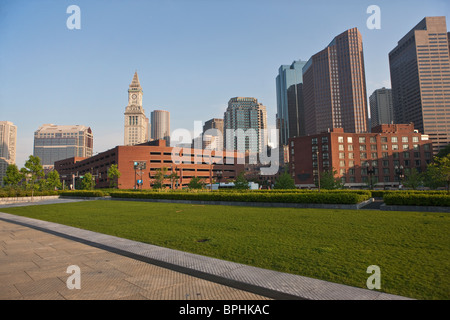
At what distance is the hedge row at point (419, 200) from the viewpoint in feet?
58.4

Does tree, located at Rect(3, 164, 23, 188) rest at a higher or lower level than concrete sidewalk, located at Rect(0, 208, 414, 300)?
higher

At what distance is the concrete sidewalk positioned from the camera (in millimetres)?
5004

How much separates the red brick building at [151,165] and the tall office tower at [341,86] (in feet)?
289

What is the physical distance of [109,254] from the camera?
27.0ft

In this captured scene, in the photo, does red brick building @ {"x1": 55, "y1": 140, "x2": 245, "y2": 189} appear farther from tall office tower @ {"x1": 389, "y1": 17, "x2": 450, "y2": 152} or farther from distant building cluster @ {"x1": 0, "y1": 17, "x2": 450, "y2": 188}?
tall office tower @ {"x1": 389, "y1": 17, "x2": 450, "y2": 152}

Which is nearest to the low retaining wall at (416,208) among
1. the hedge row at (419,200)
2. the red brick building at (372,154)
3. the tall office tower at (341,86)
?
the hedge row at (419,200)

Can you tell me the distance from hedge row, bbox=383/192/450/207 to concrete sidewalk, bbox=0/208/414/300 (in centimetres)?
1736

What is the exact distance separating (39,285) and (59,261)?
81.2 inches

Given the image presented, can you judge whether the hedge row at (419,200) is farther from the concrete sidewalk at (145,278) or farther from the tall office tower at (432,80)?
the tall office tower at (432,80)

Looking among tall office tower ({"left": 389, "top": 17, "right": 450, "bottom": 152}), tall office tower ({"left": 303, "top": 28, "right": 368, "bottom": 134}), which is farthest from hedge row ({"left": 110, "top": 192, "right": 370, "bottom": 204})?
tall office tower ({"left": 389, "top": 17, "right": 450, "bottom": 152})
